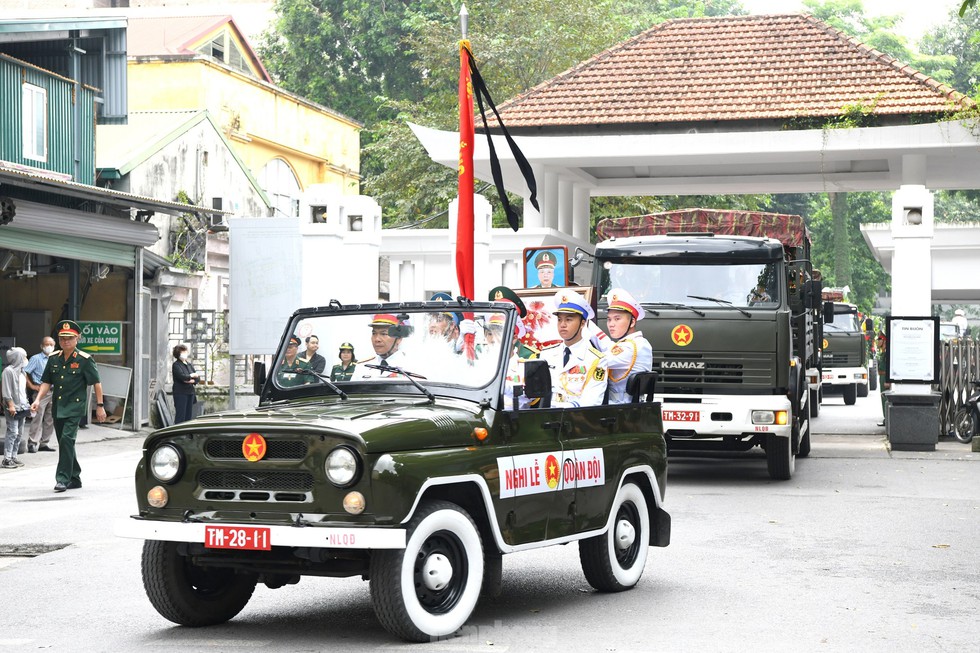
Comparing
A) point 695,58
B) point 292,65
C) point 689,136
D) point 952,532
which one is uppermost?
point 292,65

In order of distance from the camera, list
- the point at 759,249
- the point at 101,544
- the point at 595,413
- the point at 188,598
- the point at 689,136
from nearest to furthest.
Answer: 1. the point at 188,598
2. the point at 595,413
3. the point at 101,544
4. the point at 759,249
5. the point at 689,136

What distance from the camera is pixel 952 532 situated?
1285cm

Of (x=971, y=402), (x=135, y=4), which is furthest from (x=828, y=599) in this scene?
(x=135, y=4)

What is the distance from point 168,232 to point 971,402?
55.7ft

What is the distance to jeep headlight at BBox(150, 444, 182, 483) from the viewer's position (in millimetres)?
7554

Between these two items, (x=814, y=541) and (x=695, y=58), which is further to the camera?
(x=695, y=58)

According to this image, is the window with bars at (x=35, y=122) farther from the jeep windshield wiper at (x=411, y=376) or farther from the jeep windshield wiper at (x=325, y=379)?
the jeep windshield wiper at (x=411, y=376)

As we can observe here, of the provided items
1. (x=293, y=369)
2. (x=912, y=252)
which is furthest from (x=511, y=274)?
(x=293, y=369)

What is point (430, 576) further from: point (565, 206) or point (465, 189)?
point (565, 206)

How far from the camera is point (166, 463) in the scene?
24.9 ft

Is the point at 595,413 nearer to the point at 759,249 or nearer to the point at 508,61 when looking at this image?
the point at 759,249

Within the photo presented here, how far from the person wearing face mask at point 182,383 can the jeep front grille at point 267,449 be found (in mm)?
19201

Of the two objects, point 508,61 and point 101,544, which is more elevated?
point 508,61

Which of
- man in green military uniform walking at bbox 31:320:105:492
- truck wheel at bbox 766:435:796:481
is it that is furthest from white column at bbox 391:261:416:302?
man in green military uniform walking at bbox 31:320:105:492
